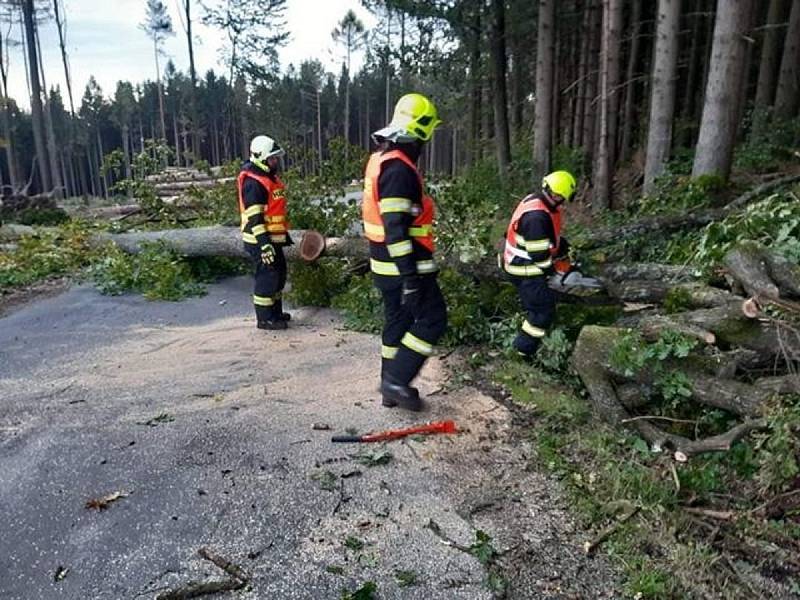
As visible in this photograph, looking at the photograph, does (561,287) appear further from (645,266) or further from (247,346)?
(247,346)

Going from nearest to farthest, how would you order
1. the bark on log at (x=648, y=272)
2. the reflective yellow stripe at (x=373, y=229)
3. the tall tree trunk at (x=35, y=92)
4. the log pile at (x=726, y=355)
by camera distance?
the log pile at (x=726, y=355)
the reflective yellow stripe at (x=373, y=229)
the bark on log at (x=648, y=272)
the tall tree trunk at (x=35, y=92)

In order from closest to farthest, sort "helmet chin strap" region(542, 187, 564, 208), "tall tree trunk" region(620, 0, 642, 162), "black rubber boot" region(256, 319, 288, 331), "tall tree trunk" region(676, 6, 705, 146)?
"helmet chin strap" region(542, 187, 564, 208)
"black rubber boot" region(256, 319, 288, 331)
"tall tree trunk" region(620, 0, 642, 162)
"tall tree trunk" region(676, 6, 705, 146)

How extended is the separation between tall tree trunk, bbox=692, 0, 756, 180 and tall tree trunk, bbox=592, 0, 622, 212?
2.52 metres

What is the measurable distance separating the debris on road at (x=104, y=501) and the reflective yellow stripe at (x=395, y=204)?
222cm

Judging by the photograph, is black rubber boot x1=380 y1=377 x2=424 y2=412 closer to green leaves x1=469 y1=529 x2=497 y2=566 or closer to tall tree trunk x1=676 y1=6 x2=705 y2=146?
green leaves x1=469 y1=529 x2=497 y2=566

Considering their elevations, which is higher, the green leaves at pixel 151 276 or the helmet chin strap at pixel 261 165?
the helmet chin strap at pixel 261 165

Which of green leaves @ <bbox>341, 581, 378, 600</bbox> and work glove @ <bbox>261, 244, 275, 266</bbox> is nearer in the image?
green leaves @ <bbox>341, 581, 378, 600</bbox>

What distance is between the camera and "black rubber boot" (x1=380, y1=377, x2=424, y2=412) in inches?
157

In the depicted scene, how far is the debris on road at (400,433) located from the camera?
3.56 m

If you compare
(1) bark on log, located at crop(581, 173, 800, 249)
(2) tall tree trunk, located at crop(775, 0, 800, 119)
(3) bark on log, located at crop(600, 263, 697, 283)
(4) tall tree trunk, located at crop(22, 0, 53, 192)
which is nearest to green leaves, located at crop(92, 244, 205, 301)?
(1) bark on log, located at crop(581, 173, 800, 249)

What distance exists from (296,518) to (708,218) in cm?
498

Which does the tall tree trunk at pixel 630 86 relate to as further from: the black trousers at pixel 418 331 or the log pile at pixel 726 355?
the black trousers at pixel 418 331

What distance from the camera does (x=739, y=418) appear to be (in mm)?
3332

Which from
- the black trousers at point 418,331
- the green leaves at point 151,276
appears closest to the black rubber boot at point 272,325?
the green leaves at point 151,276
